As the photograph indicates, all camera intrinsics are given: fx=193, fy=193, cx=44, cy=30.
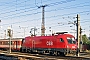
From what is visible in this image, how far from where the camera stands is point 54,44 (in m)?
31.2

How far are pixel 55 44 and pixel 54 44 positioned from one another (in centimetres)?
27

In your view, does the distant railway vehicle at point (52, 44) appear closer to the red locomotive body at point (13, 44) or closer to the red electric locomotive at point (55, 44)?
the red electric locomotive at point (55, 44)

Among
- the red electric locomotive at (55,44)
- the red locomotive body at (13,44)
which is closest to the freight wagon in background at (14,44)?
the red locomotive body at (13,44)

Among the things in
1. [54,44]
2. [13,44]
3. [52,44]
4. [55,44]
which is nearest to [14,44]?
[13,44]

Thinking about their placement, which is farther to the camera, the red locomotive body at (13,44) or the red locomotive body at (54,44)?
the red locomotive body at (13,44)

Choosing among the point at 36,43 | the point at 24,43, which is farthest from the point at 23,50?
the point at 36,43

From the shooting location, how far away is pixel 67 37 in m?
30.0

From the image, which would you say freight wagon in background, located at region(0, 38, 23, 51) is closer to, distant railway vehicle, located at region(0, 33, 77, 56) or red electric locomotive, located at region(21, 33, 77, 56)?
distant railway vehicle, located at region(0, 33, 77, 56)

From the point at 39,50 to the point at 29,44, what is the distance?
3528mm

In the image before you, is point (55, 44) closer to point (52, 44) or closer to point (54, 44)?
point (54, 44)

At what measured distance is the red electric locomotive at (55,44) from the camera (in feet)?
96.5

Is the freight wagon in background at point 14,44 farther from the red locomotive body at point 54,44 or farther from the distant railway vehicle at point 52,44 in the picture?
the red locomotive body at point 54,44

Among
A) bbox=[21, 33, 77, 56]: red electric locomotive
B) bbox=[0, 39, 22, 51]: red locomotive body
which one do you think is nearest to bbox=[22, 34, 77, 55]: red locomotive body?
bbox=[21, 33, 77, 56]: red electric locomotive

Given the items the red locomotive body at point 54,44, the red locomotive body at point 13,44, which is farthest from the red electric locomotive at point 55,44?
the red locomotive body at point 13,44
